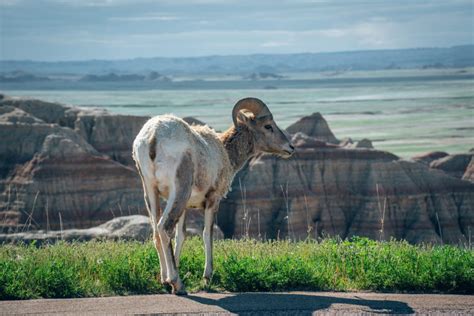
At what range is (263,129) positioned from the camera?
13.2 metres

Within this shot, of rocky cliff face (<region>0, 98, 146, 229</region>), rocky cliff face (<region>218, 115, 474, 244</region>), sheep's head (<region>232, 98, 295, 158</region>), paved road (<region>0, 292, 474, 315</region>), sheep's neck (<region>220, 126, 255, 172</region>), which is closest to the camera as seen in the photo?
paved road (<region>0, 292, 474, 315</region>)

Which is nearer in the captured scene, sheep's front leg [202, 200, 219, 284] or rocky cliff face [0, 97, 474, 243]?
sheep's front leg [202, 200, 219, 284]

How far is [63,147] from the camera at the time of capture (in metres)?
56.9

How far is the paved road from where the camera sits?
33.7 feet

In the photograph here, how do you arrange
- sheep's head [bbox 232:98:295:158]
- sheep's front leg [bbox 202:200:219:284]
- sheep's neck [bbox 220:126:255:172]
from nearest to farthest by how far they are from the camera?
sheep's front leg [bbox 202:200:219:284], sheep's neck [bbox 220:126:255:172], sheep's head [bbox 232:98:295:158]

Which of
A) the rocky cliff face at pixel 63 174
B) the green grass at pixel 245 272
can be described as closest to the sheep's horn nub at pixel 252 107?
the green grass at pixel 245 272

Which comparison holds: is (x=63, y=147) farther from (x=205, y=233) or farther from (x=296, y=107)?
→ (x=296, y=107)

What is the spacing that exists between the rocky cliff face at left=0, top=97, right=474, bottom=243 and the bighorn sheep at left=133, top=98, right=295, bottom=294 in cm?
4019

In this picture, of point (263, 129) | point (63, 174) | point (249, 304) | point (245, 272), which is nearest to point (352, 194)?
point (63, 174)

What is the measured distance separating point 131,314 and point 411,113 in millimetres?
155243

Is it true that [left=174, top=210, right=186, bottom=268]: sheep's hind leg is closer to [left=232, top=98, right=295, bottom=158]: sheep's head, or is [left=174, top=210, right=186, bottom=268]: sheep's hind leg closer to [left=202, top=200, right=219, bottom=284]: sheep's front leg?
Answer: [left=202, top=200, right=219, bottom=284]: sheep's front leg

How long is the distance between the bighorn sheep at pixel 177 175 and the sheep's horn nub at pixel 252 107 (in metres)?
0.41

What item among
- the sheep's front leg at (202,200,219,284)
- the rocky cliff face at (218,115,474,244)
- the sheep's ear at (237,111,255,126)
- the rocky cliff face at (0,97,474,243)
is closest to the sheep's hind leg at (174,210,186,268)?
the sheep's front leg at (202,200,219,284)

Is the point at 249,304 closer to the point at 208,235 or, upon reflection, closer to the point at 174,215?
the point at 174,215
